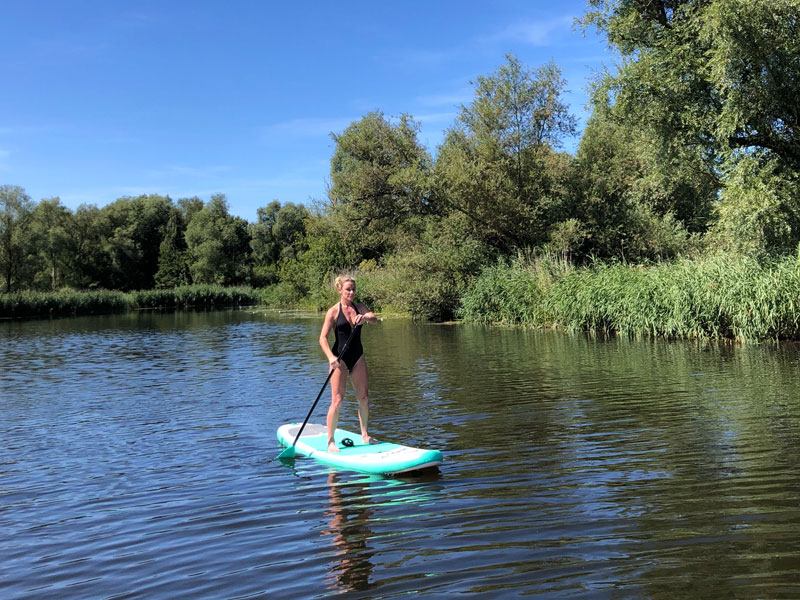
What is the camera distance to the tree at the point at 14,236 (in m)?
58.7

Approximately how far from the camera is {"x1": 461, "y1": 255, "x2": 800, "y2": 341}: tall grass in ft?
51.0

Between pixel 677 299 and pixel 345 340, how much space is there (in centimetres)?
1244

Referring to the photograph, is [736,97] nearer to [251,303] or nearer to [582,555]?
[582,555]

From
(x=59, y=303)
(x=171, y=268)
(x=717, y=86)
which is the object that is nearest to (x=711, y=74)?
(x=717, y=86)

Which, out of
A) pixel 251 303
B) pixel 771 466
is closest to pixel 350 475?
pixel 771 466

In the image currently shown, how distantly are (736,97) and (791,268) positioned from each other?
534 cm

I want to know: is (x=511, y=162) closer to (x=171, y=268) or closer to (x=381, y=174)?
(x=381, y=174)

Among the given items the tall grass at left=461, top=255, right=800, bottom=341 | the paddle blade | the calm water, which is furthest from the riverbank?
the paddle blade

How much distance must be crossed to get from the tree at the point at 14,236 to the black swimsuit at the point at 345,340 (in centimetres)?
6055

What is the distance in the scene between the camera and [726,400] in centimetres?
963

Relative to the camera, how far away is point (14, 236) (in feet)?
192

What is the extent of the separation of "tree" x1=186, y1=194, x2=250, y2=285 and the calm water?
6065cm

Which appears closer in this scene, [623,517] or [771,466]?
[623,517]

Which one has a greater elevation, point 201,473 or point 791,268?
point 791,268
